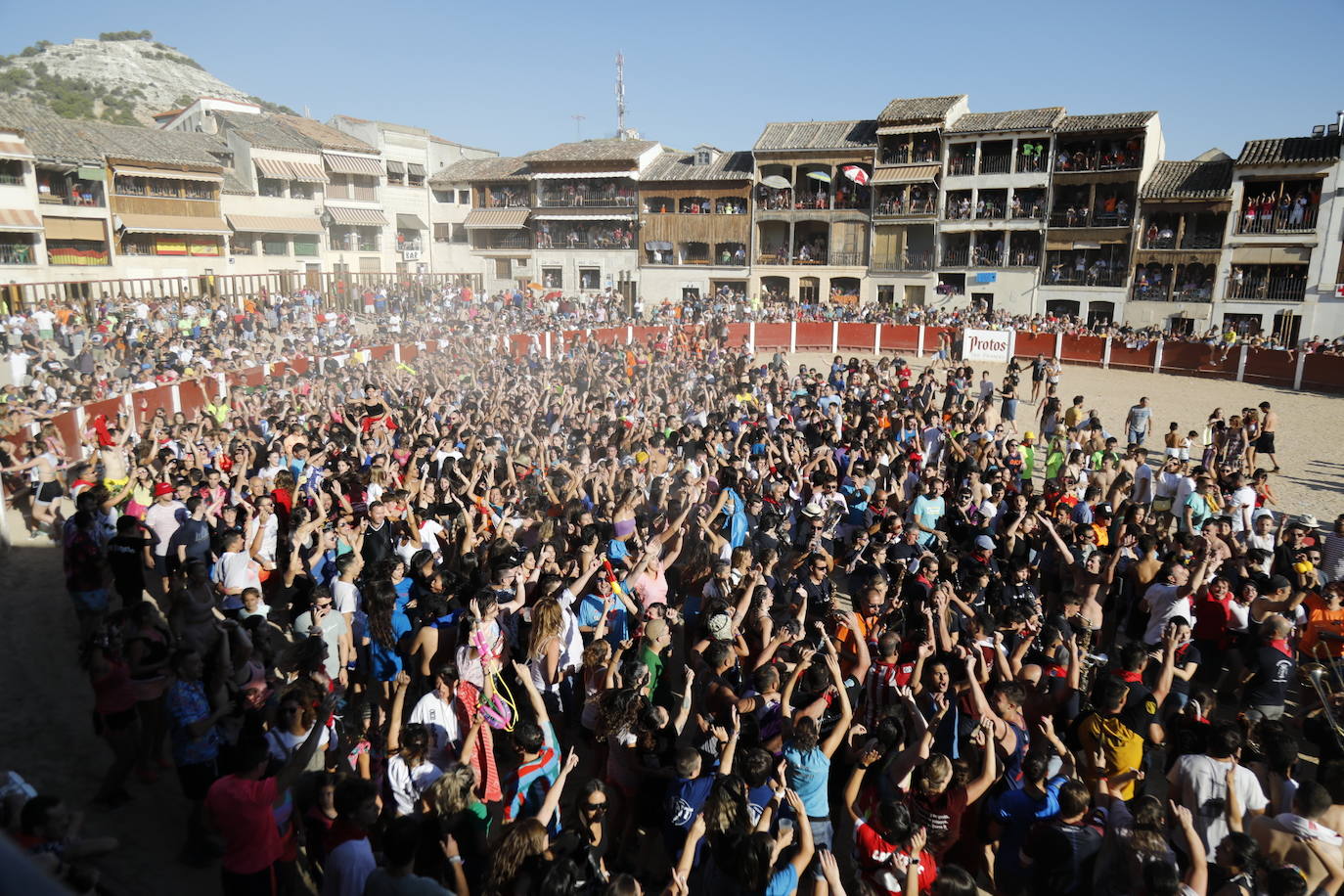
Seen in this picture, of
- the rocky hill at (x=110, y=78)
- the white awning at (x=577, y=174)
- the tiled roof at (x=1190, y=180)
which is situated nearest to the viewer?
the tiled roof at (x=1190, y=180)

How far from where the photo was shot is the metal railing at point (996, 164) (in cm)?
4197

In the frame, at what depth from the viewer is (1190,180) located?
38219 millimetres

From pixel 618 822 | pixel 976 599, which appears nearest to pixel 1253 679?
pixel 976 599

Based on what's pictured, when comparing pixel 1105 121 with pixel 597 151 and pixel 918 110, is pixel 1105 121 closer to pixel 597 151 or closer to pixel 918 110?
pixel 918 110

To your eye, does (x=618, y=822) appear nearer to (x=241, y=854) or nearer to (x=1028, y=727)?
(x=241, y=854)

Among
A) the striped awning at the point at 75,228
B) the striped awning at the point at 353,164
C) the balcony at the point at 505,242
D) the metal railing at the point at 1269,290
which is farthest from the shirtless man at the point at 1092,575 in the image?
the balcony at the point at 505,242

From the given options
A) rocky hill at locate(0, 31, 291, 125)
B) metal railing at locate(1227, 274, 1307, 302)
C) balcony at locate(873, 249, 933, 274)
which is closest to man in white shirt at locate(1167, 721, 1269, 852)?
metal railing at locate(1227, 274, 1307, 302)

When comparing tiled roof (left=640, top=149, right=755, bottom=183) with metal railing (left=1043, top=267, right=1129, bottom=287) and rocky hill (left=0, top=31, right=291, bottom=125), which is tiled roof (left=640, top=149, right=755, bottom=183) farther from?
rocky hill (left=0, top=31, right=291, bottom=125)

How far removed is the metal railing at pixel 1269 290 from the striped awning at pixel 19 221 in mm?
→ 49132

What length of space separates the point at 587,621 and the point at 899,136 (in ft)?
144

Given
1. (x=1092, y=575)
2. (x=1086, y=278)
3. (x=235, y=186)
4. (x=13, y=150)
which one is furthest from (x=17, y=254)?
(x=1086, y=278)

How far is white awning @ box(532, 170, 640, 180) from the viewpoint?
4919cm

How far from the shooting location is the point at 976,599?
6.37 m

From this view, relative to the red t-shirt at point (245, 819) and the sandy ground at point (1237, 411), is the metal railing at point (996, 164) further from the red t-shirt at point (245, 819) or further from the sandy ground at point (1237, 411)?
the red t-shirt at point (245, 819)
